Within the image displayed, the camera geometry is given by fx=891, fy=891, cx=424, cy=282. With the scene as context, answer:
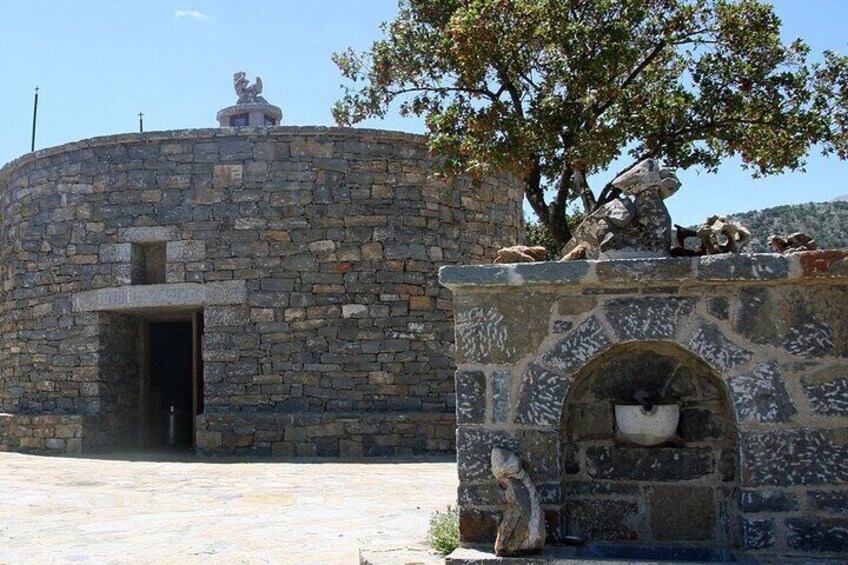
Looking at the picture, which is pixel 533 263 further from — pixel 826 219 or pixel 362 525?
pixel 826 219

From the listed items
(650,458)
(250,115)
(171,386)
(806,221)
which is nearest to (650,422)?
(650,458)

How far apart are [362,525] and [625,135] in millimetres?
4034

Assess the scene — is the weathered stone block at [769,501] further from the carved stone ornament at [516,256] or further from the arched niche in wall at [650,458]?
the carved stone ornament at [516,256]

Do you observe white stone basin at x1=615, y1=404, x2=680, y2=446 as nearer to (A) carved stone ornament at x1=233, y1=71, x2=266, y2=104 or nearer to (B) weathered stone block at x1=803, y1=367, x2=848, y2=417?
(B) weathered stone block at x1=803, y1=367, x2=848, y2=417

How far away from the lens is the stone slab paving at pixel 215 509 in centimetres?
492

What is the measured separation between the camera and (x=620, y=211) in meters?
4.33

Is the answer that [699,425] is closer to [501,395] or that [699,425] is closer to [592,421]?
[592,421]

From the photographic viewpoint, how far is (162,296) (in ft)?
35.2

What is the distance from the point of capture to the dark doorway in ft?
40.2

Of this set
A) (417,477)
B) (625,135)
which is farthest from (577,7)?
(417,477)

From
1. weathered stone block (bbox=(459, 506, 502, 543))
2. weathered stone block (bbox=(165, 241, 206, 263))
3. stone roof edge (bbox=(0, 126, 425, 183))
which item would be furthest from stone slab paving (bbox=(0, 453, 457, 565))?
stone roof edge (bbox=(0, 126, 425, 183))

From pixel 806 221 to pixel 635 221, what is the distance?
22.9 m

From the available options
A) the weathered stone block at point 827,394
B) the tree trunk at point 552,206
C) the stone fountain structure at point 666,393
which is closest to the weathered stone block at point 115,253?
the tree trunk at point 552,206

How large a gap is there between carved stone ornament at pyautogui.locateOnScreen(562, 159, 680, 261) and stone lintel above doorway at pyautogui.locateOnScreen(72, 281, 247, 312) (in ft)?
22.4
